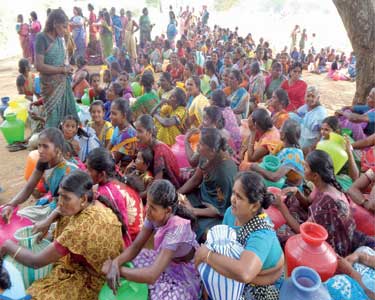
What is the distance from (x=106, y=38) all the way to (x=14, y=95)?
12.9ft

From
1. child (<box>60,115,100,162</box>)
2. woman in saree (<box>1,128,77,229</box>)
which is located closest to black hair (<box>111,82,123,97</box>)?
child (<box>60,115,100,162</box>)

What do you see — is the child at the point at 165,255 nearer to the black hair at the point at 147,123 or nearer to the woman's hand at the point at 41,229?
the woman's hand at the point at 41,229

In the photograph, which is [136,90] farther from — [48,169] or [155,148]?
[48,169]

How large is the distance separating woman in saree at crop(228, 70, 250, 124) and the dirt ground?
3086 mm

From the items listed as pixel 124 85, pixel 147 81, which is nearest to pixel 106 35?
pixel 124 85

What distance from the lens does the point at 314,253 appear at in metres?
1.99

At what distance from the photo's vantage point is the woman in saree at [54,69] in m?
3.79

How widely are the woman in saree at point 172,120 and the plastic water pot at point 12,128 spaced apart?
2164 millimetres

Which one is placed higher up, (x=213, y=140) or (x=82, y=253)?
(x=213, y=140)

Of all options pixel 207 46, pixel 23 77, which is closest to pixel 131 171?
pixel 23 77

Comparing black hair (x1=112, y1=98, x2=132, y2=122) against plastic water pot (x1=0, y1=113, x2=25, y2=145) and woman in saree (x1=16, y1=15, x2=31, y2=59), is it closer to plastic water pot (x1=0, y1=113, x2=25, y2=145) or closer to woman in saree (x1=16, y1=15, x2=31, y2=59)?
plastic water pot (x1=0, y1=113, x2=25, y2=145)

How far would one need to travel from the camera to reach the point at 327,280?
1.93 m

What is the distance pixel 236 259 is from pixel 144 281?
1.82 ft

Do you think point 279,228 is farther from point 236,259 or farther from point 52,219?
point 52,219
